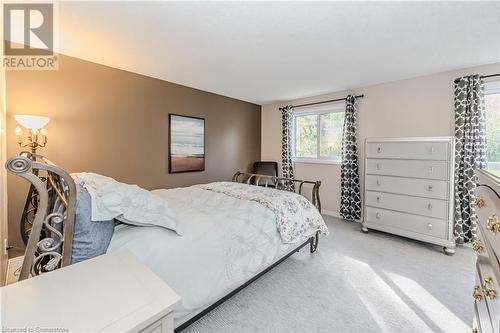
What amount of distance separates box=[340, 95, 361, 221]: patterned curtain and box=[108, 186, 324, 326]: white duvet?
215cm

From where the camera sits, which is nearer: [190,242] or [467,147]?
[190,242]

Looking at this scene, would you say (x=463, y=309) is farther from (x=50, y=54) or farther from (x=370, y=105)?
(x=50, y=54)

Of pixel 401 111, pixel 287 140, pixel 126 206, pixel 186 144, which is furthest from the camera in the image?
pixel 287 140

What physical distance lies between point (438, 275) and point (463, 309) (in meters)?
0.55

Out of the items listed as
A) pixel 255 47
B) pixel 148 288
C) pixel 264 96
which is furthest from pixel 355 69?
pixel 148 288

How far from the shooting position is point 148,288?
0.80 meters

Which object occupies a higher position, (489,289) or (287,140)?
(287,140)

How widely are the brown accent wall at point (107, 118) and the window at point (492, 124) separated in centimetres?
404

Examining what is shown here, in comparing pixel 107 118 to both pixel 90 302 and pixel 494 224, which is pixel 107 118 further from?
pixel 494 224

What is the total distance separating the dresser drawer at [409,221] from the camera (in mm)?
2816

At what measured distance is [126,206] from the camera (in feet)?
4.57

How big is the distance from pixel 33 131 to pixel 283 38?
2.78 metres

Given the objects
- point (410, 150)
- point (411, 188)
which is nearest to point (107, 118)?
point (410, 150)

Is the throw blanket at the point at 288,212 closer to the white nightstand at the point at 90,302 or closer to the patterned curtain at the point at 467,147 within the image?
the white nightstand at the point at 90,302
